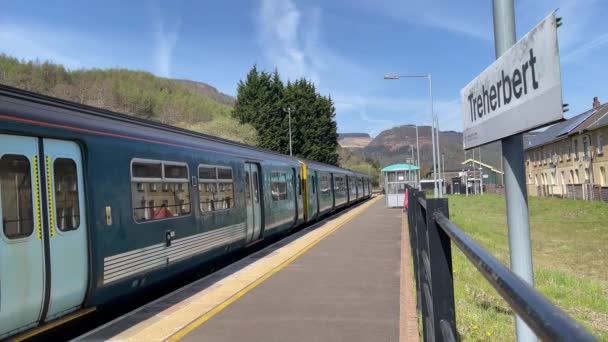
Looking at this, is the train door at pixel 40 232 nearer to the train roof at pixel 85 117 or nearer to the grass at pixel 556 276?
the train roof at pixel 85 117

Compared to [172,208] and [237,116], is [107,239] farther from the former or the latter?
Result: [237,116]

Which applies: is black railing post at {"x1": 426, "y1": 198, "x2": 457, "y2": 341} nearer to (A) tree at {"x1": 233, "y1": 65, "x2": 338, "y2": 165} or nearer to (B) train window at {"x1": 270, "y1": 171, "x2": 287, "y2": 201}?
(B) train window at {"x1": 270, "y1": 171, "x2": 287, "y2": 201}

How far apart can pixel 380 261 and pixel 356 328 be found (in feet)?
16.8

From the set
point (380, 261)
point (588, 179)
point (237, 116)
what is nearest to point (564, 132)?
point (588, 179)

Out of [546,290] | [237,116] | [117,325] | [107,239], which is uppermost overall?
[237,116]

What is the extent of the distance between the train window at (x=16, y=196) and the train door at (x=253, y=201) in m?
7.60

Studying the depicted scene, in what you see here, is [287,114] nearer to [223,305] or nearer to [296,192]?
[296,192]

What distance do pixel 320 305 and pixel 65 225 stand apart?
11.2ft

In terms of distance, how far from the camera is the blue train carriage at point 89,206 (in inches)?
204

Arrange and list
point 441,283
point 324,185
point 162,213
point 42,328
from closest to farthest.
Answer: point 441,283 < point 42,328 < point 162,213 < point 324,185

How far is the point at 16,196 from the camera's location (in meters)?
5.20

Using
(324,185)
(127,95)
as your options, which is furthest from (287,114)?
(324,185)

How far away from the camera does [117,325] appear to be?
6.31 m

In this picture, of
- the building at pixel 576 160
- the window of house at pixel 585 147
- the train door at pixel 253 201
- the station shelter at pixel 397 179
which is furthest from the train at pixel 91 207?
the window of house at pixel 585 147
